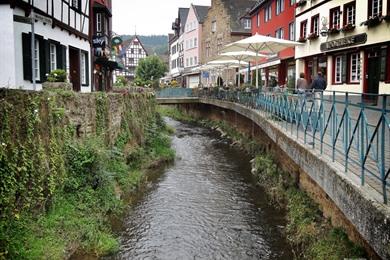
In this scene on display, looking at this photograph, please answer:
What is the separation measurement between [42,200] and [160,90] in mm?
31396

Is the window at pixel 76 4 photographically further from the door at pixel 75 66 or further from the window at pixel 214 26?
the window at pixel 214 26

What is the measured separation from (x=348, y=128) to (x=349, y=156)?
1.51 ft

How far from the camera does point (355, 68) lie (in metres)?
21.3

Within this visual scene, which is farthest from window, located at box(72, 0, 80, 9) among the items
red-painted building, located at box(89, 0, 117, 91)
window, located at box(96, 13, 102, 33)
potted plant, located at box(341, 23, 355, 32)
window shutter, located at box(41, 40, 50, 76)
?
potted plant, located at box(341, 23, 355, 32)

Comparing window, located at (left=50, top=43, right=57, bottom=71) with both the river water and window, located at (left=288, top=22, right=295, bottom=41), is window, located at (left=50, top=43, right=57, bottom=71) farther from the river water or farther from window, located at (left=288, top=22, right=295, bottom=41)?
window, located at (left=288, top=22, right=295, bottom=41)

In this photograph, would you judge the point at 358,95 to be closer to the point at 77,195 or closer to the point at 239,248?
the point at 239,248

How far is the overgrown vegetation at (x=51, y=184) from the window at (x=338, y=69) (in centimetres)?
1415

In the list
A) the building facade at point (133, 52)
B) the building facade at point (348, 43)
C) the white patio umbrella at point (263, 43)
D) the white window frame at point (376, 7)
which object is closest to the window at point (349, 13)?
the building facade at point (348, 43)

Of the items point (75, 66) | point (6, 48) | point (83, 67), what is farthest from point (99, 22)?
point (6, 48)

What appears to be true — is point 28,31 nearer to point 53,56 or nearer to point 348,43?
point 53,56

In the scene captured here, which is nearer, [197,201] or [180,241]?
[180,241]

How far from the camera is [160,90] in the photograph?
39.5 metres

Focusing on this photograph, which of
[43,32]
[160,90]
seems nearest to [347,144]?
[43,32]

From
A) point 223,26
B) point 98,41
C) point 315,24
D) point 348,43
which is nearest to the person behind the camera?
point 348,43
